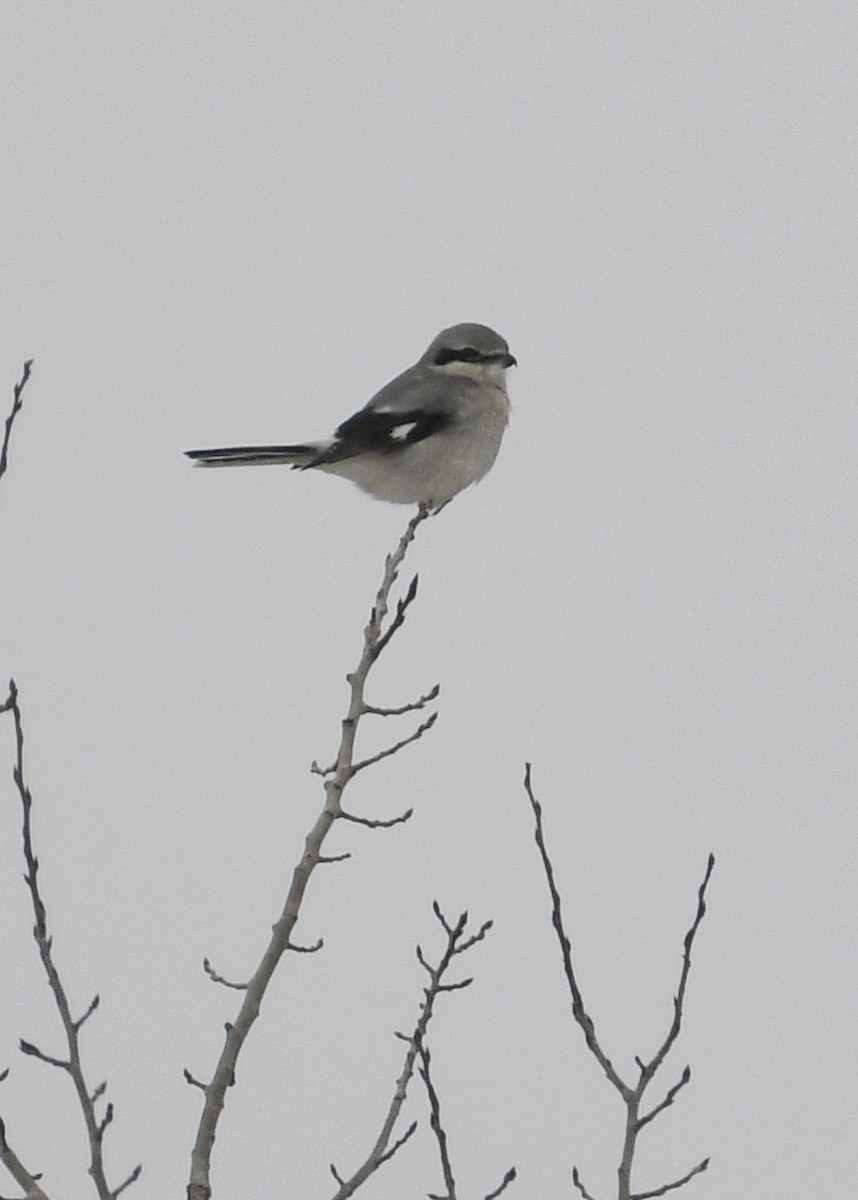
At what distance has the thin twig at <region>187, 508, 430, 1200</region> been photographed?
3.07 m

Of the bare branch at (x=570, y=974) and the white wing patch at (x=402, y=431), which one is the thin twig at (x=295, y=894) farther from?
the white wing patch at (x=402, y=431)

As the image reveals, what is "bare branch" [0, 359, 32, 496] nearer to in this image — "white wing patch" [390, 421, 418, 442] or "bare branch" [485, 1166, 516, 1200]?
"bare branch" [485, 1166, 516, 1200]

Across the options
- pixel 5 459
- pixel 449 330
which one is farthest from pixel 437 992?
pixel 449 330

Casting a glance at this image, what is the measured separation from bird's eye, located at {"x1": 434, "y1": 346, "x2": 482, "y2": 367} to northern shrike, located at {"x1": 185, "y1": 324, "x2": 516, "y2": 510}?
13 centimetres

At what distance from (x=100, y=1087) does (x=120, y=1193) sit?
0.21 meters

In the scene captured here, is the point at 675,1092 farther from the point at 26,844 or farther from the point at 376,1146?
the point at 26,844

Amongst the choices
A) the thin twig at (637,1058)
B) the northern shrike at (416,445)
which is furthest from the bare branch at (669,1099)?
the northern shrike at (416,445)

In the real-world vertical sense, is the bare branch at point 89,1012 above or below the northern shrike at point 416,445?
below

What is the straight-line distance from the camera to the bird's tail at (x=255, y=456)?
22.6 ft

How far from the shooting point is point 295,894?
339cm

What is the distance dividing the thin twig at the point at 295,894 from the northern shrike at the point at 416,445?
2995 mm

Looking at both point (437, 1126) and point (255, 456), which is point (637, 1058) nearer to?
point (437, 1126)

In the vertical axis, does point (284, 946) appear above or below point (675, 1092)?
above

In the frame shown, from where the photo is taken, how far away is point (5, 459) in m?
3.28
